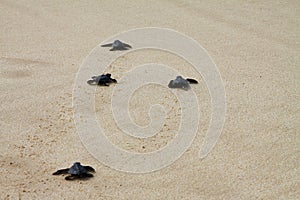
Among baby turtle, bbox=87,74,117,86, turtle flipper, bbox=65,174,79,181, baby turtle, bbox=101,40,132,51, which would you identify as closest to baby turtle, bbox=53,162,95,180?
turtle flipper, bbox=65,174,79,181

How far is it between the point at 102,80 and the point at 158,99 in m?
0.43

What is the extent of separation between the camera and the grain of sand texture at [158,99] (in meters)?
2.32

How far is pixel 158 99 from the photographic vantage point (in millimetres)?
3180

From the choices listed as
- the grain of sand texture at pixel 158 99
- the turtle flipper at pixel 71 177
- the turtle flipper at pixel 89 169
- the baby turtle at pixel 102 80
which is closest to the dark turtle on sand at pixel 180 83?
the grain of sand texture at pixel 158 99

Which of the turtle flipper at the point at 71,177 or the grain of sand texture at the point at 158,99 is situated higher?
the grain of sand texture at the point at 158,99

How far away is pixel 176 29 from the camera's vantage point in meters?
4.53

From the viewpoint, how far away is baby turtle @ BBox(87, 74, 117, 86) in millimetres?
3344

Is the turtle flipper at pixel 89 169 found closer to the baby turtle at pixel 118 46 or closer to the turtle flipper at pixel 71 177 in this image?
the turtle flipper at pixel 71 177

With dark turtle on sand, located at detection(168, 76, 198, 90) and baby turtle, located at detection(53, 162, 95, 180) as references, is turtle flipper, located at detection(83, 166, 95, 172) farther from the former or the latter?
dark turtle on sand, located at detection(168, 76, 198, 90)

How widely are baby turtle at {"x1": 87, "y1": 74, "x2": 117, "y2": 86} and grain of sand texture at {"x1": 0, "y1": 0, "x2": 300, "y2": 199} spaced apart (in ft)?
0.20

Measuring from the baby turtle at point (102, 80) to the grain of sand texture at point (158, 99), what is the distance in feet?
0.20

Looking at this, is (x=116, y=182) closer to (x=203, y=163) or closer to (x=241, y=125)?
(x=203, y=163)

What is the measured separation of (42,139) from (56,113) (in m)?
0.32

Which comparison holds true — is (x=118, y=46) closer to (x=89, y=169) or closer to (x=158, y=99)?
(x=158, y=99)
